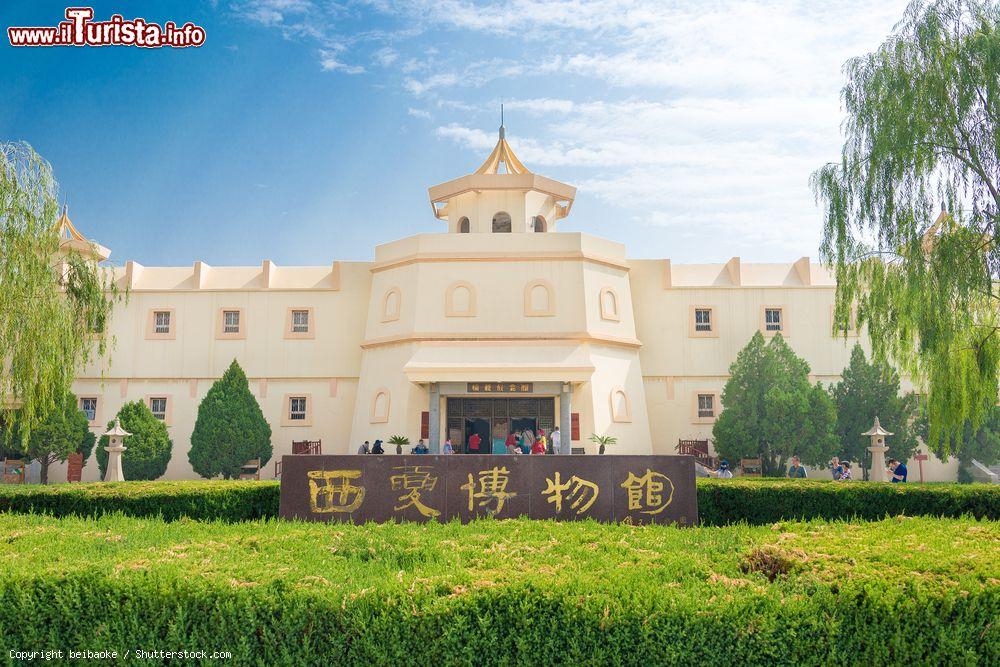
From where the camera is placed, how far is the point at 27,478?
24.7 metres

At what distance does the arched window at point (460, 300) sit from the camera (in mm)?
24578

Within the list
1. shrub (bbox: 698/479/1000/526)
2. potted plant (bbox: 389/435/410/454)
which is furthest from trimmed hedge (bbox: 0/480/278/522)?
potted plant (bbox: 389/435/410/454)

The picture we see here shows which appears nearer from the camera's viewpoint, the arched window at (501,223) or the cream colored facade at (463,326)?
the cream colored facade at (463,326)

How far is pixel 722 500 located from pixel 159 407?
2047 centimetres

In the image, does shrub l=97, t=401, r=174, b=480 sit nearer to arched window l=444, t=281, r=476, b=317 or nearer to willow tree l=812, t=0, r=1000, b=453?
arched window l=444, t=281, r=476, b=317

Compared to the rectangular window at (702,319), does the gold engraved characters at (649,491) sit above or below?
below

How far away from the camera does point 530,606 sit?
5.36m

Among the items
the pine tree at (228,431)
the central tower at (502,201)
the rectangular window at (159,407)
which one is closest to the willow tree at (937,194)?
the central tower at (502,201)

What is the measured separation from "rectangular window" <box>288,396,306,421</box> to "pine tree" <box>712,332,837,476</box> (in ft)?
43.3

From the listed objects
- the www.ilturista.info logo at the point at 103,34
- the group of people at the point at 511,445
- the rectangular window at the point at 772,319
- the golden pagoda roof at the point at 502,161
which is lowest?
the group of people at the point at 511,445

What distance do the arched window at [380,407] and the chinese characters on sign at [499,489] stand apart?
1303 centimetres

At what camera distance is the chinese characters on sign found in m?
11.3

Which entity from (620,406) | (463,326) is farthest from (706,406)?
(463,326)

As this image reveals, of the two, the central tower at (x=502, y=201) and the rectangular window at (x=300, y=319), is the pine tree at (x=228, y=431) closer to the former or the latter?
the rectangular window at (x=300, y=319)
